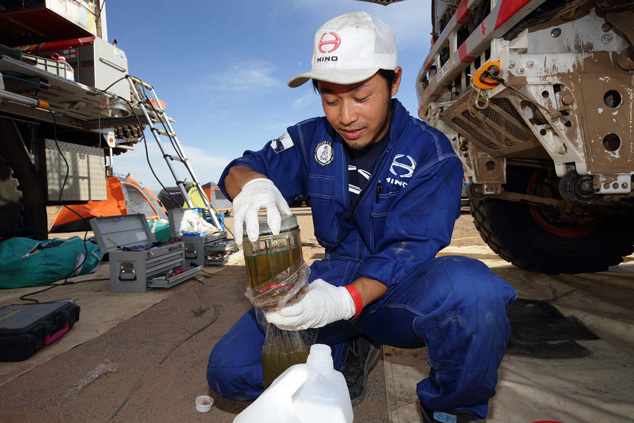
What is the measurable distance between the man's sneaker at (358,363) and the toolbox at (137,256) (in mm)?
2396

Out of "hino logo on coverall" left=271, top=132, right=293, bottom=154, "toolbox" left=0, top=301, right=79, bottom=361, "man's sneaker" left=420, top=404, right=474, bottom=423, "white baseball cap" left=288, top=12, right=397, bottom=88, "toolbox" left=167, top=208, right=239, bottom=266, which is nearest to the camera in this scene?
"man's sneaker" left=420, top=404, right=474, bottom=423

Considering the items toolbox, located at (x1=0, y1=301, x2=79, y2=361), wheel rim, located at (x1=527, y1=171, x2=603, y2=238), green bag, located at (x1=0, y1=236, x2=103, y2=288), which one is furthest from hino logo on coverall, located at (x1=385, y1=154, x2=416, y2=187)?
green bag, located at (x1=0, y1=236, x2=103, y2=288)

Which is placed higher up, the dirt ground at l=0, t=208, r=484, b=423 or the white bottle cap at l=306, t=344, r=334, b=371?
the white bottle cap at l=306, t=344, r=334, b=371

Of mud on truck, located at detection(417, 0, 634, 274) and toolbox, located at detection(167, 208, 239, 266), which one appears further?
toolbox, located at detection(167, 208, 239, 266)

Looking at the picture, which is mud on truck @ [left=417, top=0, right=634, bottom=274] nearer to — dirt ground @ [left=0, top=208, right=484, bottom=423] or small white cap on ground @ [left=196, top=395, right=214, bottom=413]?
dirt ground @ [left=0, top=208, right=484, bottom=423]

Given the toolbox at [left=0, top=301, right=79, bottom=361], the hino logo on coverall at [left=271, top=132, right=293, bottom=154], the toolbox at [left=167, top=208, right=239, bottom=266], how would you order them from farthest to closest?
the toolbox at [left=167, top=208, right=239, bottom=266] < the toolbox at [left=0, top=301, right=79, bottom=361] < the hino logo on coverall at [left=271, top=132, right=293, bottom=154]

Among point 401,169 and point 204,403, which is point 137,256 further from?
point 401,169

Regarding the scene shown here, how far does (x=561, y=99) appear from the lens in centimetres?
176

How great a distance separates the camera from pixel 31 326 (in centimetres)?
220

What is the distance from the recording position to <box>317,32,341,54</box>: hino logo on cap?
155 cm

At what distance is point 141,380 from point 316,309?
1.29 m

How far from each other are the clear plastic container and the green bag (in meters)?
3.88

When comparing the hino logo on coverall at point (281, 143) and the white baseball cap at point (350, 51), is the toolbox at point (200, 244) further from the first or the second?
the white baseball cap at point (350, 51)

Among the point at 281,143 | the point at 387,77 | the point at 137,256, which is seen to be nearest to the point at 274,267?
the point at 281,143
